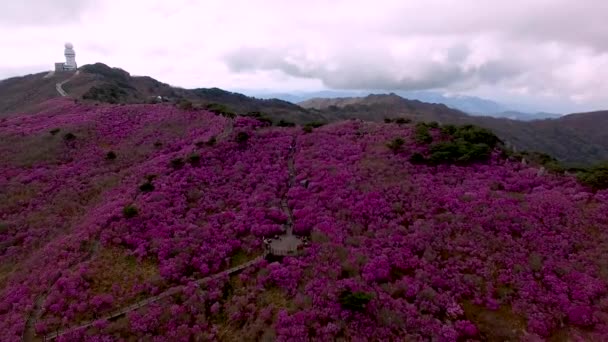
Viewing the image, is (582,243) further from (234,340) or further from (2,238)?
(2,238)

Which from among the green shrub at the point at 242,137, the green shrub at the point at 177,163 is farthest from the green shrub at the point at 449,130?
the green shrub at the point at 177,163

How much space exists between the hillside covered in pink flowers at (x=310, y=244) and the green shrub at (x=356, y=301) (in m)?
0.06

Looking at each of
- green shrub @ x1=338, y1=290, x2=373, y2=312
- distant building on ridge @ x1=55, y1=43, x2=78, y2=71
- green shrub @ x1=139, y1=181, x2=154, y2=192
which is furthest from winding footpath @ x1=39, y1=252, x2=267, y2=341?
distant building on ridge @ x1=55, y1=43, x2=78, y2=71

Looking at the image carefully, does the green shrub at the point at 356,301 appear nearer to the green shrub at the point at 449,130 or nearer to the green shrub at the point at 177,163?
the green shrub at the point at 177,163

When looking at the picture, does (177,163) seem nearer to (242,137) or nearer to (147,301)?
(242,137)

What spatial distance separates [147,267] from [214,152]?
1750 cm

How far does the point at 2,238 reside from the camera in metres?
31.9

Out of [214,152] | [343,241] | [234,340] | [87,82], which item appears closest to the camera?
[234,340]

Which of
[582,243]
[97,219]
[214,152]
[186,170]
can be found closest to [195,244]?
[97,219]

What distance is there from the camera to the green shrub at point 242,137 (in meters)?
43.3

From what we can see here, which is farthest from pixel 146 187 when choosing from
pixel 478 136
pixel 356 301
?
pixel 478 136

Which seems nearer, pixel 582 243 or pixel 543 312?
pixel 543 312

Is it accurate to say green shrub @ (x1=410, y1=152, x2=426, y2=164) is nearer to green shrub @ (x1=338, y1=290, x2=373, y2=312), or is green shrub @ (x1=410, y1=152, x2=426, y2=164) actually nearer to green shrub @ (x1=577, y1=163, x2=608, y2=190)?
green shrub @ (x1=577, y1=163, x2=608, y2=190)

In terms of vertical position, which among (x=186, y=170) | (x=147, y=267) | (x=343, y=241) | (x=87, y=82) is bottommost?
(x=147, y=267)
